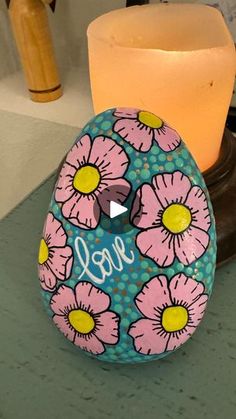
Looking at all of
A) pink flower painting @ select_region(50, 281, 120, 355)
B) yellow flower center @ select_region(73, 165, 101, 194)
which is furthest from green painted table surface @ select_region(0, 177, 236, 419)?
yellow flower center @ select_region(73, 165, 101, 194)

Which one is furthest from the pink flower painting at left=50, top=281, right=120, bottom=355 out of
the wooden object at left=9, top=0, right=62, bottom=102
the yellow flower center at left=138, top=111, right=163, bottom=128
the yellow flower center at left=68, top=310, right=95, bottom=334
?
the wooden object at left=9, top=0, right=62, bottom=102

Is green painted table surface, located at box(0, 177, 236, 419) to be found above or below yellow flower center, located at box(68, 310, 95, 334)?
below

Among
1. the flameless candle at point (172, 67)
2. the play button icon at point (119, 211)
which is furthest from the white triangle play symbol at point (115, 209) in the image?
the flameless candle at point (172, 67)

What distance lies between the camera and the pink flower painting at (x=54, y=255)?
1.00 feet

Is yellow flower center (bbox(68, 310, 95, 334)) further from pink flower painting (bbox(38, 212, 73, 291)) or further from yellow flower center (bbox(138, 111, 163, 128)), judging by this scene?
yellow flower center (bbox(138, 111, 163, 128))

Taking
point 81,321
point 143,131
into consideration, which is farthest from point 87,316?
point 143,131

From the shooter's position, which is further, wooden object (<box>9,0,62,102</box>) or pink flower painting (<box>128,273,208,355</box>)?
wooden object (<box>9,0,62,102</box>)

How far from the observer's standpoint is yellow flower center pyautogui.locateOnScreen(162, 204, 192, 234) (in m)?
0.29

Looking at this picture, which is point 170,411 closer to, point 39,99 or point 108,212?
point 108,212

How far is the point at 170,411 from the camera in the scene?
313mm

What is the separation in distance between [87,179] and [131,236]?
46 millimetres

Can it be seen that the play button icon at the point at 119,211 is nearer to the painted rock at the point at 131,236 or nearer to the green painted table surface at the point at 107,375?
the painted rock at the point at 131,236

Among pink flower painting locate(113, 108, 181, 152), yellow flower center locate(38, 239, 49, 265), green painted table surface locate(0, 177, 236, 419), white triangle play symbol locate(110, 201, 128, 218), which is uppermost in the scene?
pink flower painting locate(113, 108, 181, 152)

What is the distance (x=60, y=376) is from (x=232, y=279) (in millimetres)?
168
